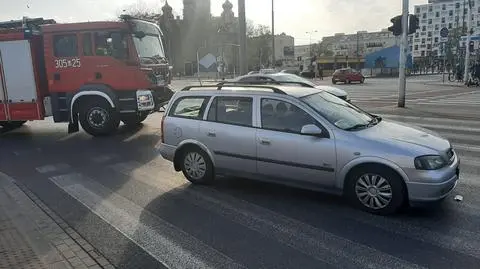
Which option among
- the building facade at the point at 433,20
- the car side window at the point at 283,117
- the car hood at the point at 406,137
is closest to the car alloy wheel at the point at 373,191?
the car hood at the point at 406,137

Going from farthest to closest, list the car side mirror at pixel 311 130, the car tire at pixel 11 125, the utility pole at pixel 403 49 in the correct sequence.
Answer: the utility pole at pixel 403 49 < the car tire at pixel 11 125 < the car side mirror at pixel 311 130

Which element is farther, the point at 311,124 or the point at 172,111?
the point at 172,111

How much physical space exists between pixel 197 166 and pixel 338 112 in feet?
7.64

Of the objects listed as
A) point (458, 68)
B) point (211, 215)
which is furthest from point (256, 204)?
point (458, 68)

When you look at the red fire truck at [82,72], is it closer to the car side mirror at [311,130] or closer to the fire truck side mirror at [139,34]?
the fire truck side mirror at [139,34]

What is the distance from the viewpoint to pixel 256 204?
6.17 meters

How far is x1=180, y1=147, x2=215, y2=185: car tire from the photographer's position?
7.04m

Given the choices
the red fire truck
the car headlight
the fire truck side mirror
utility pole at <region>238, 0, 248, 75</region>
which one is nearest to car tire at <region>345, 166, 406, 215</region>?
the car headlight

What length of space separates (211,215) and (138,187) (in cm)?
192

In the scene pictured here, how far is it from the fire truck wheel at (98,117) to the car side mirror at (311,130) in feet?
25.0

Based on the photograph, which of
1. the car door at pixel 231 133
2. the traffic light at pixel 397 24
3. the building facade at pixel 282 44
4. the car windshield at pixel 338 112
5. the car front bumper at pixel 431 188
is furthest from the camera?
the building facade at pixel 282 44

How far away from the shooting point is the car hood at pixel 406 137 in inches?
218

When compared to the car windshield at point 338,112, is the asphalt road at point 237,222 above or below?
below

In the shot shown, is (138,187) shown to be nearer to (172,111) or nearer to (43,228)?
(172,111)
